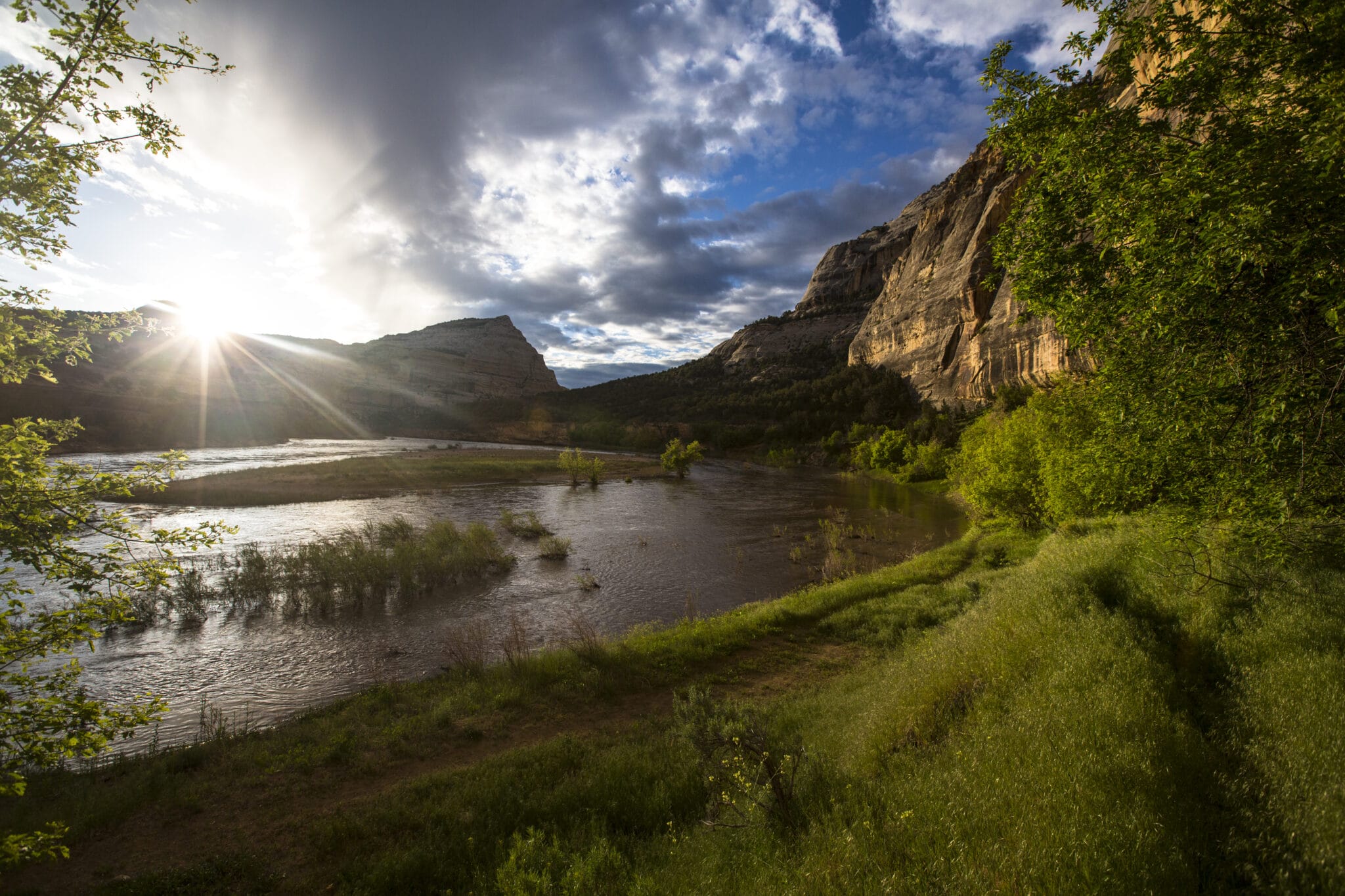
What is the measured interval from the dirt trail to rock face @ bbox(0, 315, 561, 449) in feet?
112

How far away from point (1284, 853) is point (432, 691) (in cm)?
1208

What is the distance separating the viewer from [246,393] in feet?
385

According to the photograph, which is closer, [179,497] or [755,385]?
[179,497]

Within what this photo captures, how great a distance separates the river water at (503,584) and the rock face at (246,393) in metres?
18.9

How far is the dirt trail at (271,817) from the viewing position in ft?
20.4

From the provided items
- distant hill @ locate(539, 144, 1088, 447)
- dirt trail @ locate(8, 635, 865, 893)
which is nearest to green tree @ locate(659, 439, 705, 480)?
distant hill @ locate(539, 144, 1088, 447)

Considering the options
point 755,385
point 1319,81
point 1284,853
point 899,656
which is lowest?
point 899,656

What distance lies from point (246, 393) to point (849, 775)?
487ft

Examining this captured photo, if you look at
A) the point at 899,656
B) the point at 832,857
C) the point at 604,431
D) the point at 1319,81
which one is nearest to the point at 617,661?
the point at 899,656

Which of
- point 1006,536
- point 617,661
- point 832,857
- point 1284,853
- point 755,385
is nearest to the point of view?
point 1284,853

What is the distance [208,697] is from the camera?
454 inches

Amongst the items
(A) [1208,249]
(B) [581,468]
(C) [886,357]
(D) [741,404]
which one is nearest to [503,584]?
(A) [1208,249]

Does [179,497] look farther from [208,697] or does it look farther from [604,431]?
[604,431]

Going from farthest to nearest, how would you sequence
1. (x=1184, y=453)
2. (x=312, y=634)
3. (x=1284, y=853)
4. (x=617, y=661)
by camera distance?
1. (x=312, y=634)
2. (x=617, y=661)
3. (x=1184, y=453)
4. (x=1284, y=853)
